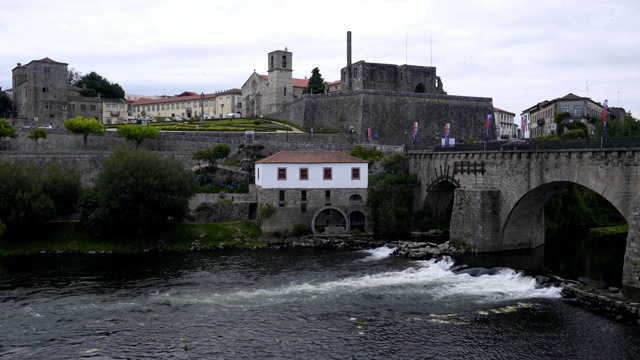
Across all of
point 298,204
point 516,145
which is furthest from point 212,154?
point 516,145

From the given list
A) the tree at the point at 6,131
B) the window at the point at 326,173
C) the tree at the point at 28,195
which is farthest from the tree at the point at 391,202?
the tree at the point at 6,131

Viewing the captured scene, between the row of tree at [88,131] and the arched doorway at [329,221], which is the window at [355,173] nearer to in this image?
the arched doorway at [329,221]

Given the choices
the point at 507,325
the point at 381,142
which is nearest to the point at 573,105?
the point at 381,142

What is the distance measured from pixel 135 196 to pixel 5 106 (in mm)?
73245

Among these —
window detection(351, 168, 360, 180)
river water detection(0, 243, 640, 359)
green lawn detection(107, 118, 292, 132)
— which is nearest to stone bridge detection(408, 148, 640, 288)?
river water detection(0, 243, 640, 359)

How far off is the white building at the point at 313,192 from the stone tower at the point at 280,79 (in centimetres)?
4690

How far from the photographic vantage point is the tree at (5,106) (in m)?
102

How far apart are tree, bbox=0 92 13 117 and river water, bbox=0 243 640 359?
75421 millimetres

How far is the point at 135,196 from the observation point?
44.3 meters

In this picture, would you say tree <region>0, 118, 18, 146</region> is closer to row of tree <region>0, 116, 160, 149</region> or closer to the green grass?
row of tree <region>0, 116, 160, 149</region>

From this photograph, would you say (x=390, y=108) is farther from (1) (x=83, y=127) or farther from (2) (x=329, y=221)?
(1) (x=83, y=127)

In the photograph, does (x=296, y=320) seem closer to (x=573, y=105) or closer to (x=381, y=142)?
(x=381, y=142)

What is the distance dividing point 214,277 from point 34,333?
1164cm

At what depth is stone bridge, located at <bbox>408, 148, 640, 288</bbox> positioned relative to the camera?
97.2 ft
